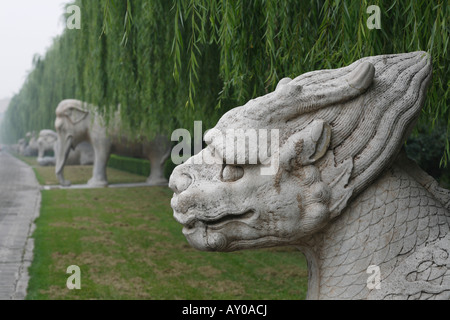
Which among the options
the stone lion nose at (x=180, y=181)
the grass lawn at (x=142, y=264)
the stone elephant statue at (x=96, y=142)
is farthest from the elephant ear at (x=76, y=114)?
the stone lion nose at (x=180, y=181)

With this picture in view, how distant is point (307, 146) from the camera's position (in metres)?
1.58

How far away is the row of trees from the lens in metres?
2.40

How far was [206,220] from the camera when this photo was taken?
5.40 feet

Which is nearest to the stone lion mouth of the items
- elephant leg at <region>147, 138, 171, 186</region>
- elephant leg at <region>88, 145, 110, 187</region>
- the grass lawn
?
the grass lawn

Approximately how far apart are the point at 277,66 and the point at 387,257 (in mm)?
1727

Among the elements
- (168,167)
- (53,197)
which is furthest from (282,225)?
(168,167)

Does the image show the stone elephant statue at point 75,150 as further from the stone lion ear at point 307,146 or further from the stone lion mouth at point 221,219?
the stone lion ear at point 307,146

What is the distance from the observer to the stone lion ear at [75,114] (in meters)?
13.8

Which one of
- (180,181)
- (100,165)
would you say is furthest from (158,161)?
(180,181)

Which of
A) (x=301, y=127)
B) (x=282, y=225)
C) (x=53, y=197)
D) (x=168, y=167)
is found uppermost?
(x=168, y=167)

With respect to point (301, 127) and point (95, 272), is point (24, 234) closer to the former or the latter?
point (95, 272)

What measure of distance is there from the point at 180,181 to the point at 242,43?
1471 millimetres

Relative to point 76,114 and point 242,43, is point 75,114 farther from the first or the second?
point 242,43

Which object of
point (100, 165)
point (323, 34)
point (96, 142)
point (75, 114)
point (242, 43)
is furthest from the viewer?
point (100, 165)
